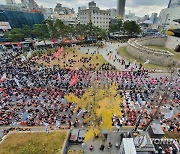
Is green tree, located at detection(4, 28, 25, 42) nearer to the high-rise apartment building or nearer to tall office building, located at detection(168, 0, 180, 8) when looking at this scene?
the high-rise apartment building

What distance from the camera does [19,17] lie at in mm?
75500

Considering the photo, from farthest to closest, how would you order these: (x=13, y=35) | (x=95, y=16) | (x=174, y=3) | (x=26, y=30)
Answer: (x=174, y=3)
(x=95, y=16)
(x=26, y=30)
(x=13, y=35)

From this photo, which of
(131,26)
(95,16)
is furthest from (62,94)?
(95,16)

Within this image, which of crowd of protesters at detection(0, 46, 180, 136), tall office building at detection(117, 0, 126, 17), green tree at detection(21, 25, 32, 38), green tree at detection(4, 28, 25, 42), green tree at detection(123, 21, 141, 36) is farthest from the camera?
tall office building at detection(117, 0, 126, 17)

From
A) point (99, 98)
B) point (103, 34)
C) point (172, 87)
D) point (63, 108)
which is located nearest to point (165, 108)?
point (172, 87)

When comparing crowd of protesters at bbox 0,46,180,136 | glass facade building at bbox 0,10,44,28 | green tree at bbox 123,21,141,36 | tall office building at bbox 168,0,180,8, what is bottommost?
crowd of protesters at bbox 0,46,180,136

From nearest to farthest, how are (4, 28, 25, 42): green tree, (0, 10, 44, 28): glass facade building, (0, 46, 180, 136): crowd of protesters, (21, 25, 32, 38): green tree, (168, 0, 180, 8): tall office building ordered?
(0, 46, 180, 136): crowd of protesters → (4, 28, 25, 42): green tree → (21, 25, 32, 38): green tree → (0, 10, 44, 28): glass facade building → (168, 0, 180, 8): tall office building

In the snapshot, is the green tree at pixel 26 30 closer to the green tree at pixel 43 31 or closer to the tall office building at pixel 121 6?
the green tree at pixel 43 31

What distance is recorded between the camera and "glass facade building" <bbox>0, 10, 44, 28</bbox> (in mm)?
68750

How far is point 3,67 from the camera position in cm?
4019

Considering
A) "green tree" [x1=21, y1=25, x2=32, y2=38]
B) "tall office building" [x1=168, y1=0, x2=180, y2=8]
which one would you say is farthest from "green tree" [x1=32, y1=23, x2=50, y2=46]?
"tall office building" [x1=168, y1=0, x2=180, y2=8]

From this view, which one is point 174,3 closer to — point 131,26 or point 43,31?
point 131,26

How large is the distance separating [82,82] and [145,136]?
1972cm

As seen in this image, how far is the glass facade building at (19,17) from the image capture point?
68750 millimetres
